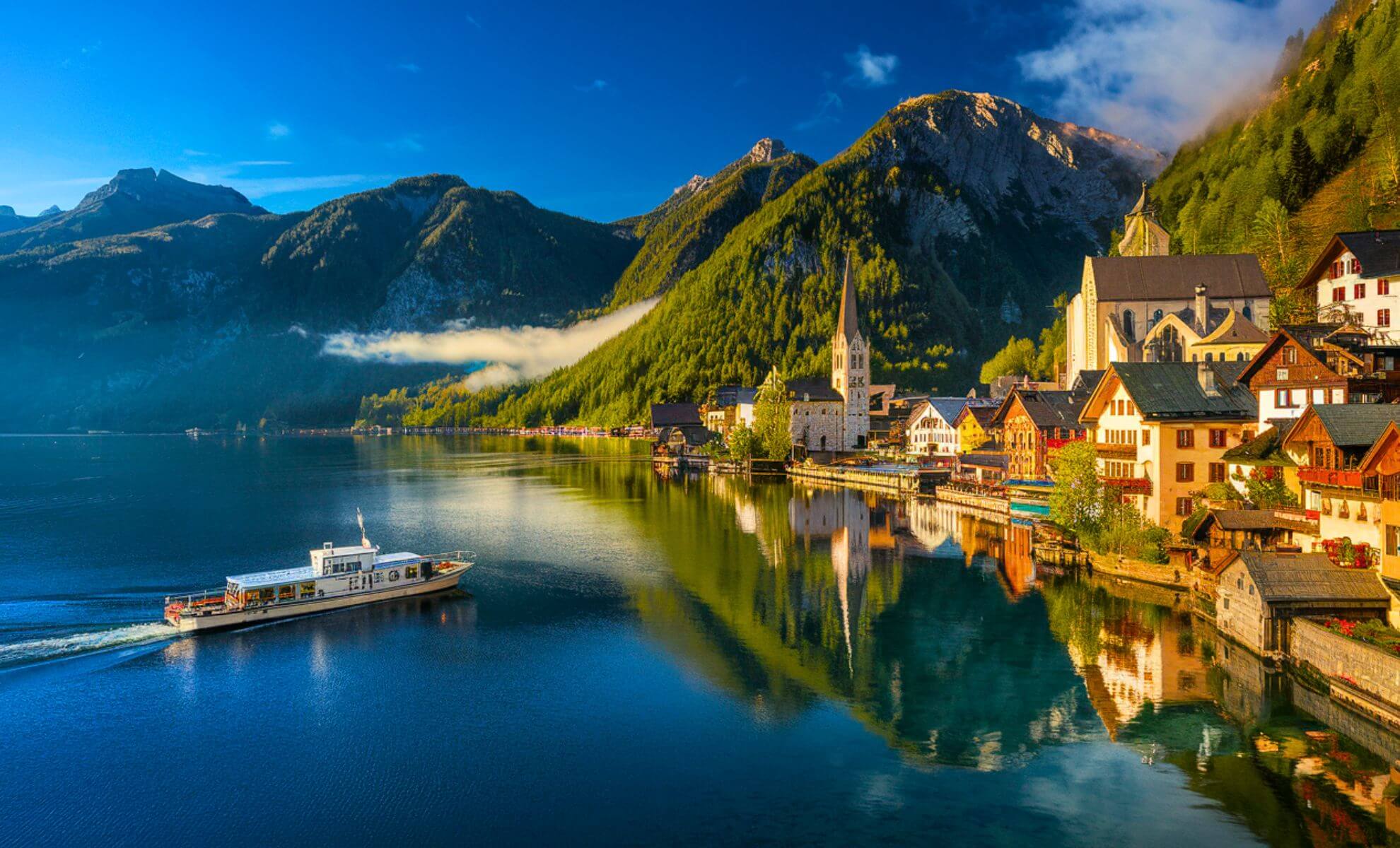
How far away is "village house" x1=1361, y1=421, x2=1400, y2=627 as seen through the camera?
32.6m

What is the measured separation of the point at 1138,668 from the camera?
36.5 meters

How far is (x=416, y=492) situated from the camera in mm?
112562

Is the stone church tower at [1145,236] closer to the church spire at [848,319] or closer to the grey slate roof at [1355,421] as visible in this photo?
the church spire at [848,319]

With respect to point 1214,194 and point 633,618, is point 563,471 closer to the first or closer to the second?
point 633,618

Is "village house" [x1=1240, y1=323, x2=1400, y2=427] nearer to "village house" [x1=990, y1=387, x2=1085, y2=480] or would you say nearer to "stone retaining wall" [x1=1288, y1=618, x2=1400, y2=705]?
"stone retaining wall" [x1=1288, y1=618, x2=1400, y2=705]

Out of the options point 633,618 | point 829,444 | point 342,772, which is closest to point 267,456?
point 829,444

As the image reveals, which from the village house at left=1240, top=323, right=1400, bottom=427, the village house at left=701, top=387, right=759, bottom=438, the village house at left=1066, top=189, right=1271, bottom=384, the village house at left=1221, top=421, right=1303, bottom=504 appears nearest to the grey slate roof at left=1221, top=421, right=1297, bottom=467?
the village house at left=1221, top=421, right=1303, bottom=504

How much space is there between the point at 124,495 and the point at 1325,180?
16601cm

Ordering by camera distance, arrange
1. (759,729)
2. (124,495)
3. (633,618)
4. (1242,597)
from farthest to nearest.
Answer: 1. (124,495)
2. (633,618)
3. (1242,597)
4. (759,729)

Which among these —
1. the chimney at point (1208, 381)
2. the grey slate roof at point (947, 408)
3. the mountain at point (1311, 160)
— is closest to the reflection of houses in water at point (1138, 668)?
the chimney at point (1208, 381)

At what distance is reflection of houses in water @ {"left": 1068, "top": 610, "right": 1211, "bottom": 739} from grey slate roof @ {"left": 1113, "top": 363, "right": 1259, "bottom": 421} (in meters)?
14.8

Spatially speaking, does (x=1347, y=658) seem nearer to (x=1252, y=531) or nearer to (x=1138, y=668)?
(x=1138, y=668)

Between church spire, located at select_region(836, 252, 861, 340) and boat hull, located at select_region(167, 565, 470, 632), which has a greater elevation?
church spire, located at select_region(836, 252, 861, 340)

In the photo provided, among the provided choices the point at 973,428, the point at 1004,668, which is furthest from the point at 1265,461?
the point at 973,428
